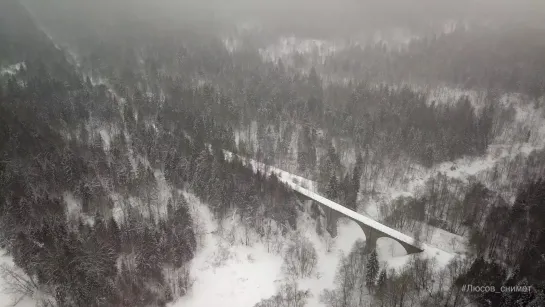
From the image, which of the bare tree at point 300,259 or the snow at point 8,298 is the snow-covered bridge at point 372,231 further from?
the snow at point 8,298

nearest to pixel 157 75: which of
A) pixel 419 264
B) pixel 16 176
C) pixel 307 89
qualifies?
pixel 307 89

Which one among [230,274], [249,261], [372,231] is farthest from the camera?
[372,231]

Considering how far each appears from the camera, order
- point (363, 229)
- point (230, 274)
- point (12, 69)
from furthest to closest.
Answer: point (12, 69) < point (363, 229) < point (230, 274)

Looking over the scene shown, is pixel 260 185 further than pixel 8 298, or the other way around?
pixel 260 185

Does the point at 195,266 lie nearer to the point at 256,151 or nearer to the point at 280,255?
the point at 280,255

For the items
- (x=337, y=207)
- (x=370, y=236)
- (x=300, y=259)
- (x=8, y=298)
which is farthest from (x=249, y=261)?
(x=8, y=298)

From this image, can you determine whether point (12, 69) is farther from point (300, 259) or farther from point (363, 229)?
point (363, 229)

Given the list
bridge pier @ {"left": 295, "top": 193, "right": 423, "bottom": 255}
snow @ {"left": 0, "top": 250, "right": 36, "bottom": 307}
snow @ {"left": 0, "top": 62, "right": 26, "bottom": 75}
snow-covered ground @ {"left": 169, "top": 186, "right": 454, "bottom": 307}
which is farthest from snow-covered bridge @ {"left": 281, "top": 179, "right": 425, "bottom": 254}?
snow @ {"left": 0, "top": 62, "right": 26, "bottom": 75}

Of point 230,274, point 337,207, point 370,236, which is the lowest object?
point 230,274
